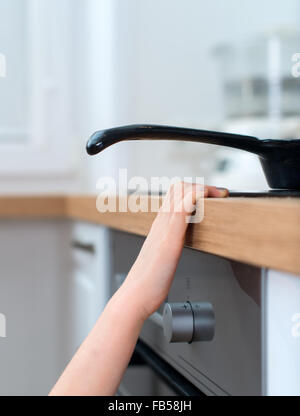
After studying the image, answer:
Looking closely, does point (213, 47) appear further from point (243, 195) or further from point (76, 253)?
point (243, 195)

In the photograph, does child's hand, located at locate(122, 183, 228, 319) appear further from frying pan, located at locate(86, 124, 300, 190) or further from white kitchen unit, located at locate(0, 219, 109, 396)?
white kitchen unit, located at locate(0, 219, 109, 396)

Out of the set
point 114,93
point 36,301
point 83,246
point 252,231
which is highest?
point 114,93

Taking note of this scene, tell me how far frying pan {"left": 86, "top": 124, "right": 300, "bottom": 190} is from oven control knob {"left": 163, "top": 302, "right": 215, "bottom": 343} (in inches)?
5.4

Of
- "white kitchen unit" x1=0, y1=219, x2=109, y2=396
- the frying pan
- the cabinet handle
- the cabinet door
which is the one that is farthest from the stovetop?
"white kitchen unit" x1=0, y1=219, x2=109, y2=396

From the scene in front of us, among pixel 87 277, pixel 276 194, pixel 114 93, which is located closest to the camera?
pixel 276 194

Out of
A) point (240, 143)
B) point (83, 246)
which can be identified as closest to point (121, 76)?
point (83, 246)

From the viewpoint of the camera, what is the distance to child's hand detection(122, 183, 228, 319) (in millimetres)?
543

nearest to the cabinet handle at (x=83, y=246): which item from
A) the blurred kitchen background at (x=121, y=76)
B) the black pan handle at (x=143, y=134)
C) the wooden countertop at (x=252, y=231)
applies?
the blurred kitchen background at (x=121, y=76)

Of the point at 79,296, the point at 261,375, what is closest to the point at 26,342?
the point at 79,296

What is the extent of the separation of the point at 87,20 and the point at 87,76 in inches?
5.9

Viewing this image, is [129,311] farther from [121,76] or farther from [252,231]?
[121,76]

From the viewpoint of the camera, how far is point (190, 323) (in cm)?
59

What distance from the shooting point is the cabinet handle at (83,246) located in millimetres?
1177

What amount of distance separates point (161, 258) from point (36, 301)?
93 centimetres
